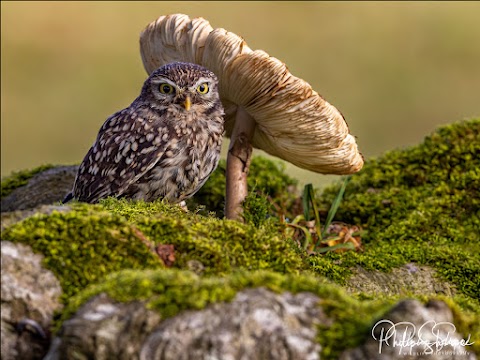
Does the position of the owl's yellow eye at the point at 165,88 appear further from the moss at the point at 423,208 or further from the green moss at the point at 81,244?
the green moss at the point at 81,244

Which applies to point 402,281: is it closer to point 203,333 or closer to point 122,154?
point 122,154

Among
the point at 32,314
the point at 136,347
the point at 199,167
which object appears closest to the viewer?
the point at 136,347

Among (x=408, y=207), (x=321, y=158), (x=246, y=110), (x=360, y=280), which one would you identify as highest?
(x=246, y=110)

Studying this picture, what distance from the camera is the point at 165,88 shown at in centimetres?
517

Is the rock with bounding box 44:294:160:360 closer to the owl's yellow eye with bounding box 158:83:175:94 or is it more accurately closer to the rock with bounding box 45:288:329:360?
the rock with bounding box 45:288:329:360

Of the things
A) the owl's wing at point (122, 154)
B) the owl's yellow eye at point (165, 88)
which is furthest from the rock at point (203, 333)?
the owl's yellow eye at point (165, 88)

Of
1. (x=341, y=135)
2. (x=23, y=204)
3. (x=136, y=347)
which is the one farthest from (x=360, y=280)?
(x=23, y=204)

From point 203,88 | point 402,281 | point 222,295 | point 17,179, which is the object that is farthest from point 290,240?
point 17,179

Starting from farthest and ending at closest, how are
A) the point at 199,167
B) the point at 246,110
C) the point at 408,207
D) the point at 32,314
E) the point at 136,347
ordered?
1. the point at 408,207
2. the point at 246,110
3. the point at 199,167
4. the point at 32,314
5. the point at 136,347

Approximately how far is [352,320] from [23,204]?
472cm

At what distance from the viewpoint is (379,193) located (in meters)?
6.52

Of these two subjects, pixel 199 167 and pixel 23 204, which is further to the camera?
pixel 23 204

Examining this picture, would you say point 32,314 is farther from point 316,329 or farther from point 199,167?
point 199,167
